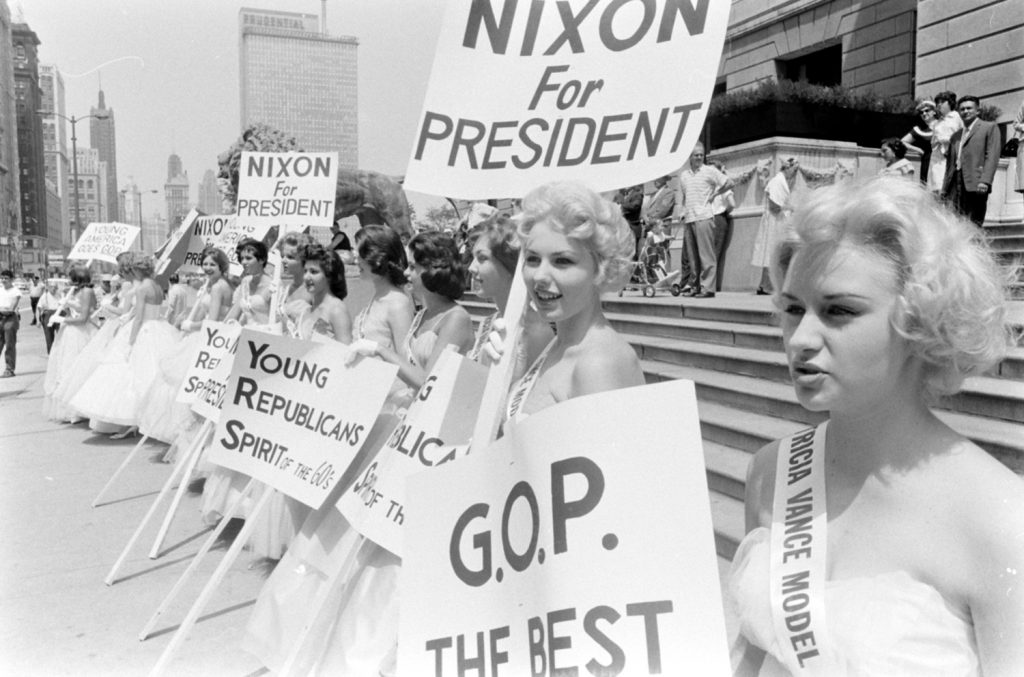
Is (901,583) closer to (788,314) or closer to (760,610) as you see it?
(760,610)

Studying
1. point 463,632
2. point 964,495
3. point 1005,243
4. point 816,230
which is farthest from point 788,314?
point 1005,243

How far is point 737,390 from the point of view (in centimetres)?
580

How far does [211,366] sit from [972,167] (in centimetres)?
893

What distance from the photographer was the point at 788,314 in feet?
4.99

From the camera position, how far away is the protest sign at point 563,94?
7.18ft

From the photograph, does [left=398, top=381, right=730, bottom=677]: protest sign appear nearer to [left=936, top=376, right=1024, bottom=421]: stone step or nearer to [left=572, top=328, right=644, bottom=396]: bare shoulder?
[left=572, top=328, right=644, bottom=396]: bare shoulder

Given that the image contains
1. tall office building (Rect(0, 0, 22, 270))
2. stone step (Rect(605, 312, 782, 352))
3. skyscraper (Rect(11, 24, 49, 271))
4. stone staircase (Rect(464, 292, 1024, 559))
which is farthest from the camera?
skyscraper (Rect(11, 24, 49, 271))

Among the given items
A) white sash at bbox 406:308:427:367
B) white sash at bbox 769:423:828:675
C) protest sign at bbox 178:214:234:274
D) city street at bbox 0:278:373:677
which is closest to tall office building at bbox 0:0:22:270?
protest sign at bbox 178:214:234:274

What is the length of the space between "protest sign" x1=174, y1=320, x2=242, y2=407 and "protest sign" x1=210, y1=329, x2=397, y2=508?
4.33 feet

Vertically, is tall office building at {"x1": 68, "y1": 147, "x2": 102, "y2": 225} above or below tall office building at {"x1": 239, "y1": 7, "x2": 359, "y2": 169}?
above

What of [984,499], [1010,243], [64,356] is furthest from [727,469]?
[64,356]

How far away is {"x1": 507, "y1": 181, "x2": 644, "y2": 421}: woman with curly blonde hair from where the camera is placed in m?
2.32

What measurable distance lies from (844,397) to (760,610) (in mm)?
405

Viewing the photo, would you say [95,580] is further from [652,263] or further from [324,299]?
[652,263]
